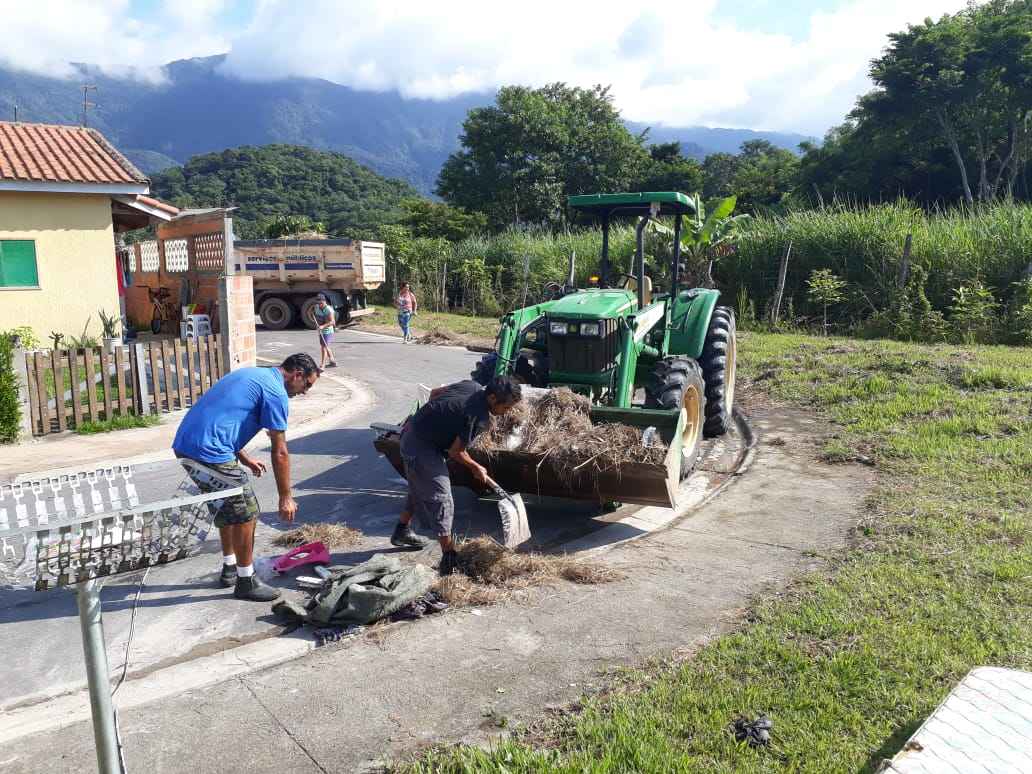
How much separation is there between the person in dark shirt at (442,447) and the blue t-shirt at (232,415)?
992mm

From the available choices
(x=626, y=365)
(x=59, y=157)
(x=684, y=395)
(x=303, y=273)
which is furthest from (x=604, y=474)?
(x=303, y=273)

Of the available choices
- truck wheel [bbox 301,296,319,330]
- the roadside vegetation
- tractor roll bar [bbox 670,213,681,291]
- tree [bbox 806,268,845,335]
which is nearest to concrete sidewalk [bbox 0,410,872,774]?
tractor roll bar [bbox 670,213,681,291]

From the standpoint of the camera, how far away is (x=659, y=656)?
4.31 meters

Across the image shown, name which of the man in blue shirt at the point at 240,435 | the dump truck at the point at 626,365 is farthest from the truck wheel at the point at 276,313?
the man in blue shirt at the point at 240,435

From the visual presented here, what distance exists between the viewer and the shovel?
571cm

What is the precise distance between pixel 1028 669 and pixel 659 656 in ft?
5.81

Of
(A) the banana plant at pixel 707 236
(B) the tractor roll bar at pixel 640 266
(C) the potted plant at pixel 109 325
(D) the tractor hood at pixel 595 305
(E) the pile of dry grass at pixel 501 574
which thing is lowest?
(E) the pile of dry grass at pixel 501 574

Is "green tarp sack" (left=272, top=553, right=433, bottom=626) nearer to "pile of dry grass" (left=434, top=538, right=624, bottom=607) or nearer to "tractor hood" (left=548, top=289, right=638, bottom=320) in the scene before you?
"pile of dry grass" (left=434, top=538, right=624, bottom=607)

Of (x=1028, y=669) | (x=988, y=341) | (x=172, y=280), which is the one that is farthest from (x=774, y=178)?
(x=1028, y=669)

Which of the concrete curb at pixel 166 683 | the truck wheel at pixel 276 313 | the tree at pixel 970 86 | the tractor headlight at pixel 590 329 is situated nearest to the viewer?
the concrete curb at pixel 166 683

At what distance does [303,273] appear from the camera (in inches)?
875

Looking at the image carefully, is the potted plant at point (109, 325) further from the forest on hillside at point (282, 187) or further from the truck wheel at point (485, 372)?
the forest on hillside at point (282, 187)

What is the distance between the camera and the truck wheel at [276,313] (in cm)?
2278

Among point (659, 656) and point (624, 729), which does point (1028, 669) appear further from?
point (624, 729)
